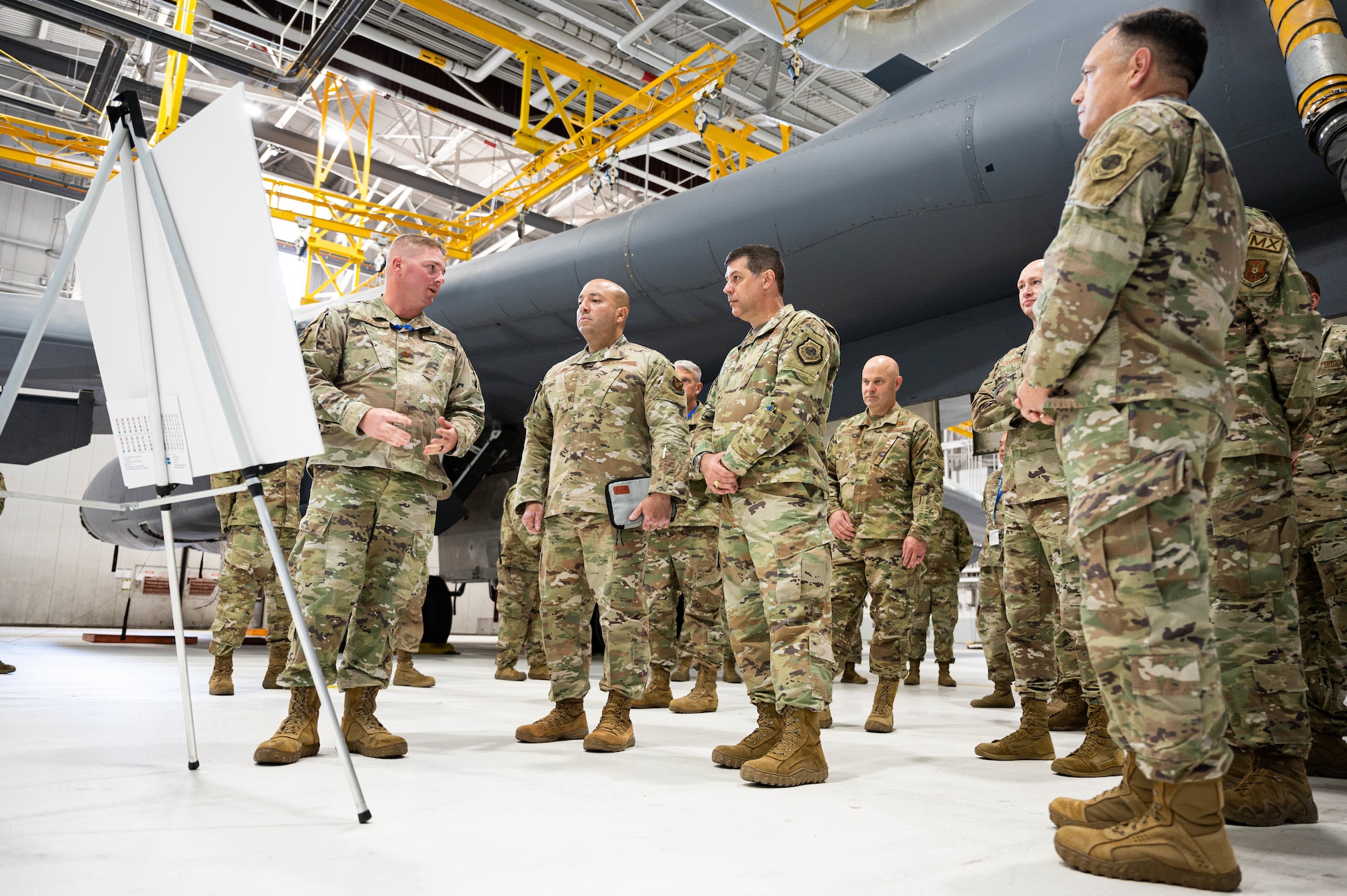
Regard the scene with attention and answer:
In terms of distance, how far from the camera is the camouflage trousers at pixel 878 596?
3.93 metres

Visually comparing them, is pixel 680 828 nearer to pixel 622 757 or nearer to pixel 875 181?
pixel 622 757

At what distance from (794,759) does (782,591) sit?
1.55 ft

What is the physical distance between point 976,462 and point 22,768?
2045 centimetres

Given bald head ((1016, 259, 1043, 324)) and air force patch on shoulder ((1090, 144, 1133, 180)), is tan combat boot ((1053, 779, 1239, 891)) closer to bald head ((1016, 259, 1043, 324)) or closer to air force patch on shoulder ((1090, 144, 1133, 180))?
air force patch on shoulder ((1090, 144, 1133, 180))

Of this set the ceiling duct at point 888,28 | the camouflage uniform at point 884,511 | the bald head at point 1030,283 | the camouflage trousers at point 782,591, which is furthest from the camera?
the ceiling duct at point 888,28

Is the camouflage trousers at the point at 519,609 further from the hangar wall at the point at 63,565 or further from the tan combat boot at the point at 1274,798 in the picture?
the hangar wall at the point at 63,565

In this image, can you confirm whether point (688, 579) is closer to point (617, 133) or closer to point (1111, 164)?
point (1111, 164)

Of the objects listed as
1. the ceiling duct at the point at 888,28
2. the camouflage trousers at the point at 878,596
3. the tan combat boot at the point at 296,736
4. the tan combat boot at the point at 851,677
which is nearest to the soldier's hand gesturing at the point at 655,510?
the camouflage trousers at the point at 878,596

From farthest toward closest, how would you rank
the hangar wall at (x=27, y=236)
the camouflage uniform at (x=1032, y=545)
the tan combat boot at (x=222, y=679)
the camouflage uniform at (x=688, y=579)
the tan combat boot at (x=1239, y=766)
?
the hangar wall at (x=27, y=236) < the camouflage uniform at (x=688, y=579) < the tan combat boot at (x=222, y=679) < the camouflage uniform at (x=1032, y=545) < the tan combat boot at (x=1239, y=766)

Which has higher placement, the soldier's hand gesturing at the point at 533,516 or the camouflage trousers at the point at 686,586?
the soldier's hand gesturing at the point at 533,516

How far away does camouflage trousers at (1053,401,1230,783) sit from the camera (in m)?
1.54

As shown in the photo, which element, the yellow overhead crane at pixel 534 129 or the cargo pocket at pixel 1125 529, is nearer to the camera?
the cargo pocket at pixel 1125 529

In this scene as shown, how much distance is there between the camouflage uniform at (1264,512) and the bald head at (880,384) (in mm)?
2372

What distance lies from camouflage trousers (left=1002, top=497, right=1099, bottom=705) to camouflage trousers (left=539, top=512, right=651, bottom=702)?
1.41 m
